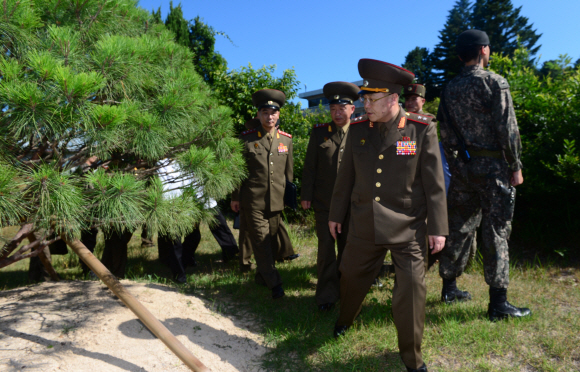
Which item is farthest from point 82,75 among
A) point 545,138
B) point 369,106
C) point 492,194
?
point 545,138

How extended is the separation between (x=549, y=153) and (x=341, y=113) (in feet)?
8.51

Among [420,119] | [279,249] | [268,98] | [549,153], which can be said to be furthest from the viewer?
[279,249]

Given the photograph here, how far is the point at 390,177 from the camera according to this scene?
8.34ft

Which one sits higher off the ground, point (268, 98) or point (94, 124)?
point (268, 98)

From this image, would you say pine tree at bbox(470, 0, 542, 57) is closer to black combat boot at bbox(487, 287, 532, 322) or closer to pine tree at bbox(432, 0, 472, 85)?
pine tree at bbox(432, 0, 472, 85)

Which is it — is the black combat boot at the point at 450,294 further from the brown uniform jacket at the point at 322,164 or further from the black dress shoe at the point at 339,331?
the brown uniform jacket at the point at 322,164

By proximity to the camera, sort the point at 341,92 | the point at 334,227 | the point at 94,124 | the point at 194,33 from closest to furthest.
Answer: the point at 94,124, the point at 334,227, the point at 341,92, the point at 194,33

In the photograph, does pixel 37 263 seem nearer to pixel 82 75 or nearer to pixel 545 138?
pixel 82 75

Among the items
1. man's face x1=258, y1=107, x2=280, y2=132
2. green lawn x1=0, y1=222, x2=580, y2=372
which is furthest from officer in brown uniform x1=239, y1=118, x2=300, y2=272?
man's face x1=258, y1=107, x2=280, y2=132

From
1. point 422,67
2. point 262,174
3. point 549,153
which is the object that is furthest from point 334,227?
point 422,67

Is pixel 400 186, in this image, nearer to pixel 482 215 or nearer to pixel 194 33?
pixel 482 215

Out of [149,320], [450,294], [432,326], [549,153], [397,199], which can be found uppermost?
[549,153]

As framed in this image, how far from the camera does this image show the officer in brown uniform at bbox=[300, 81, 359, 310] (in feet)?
11.7

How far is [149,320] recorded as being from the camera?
2.47m
